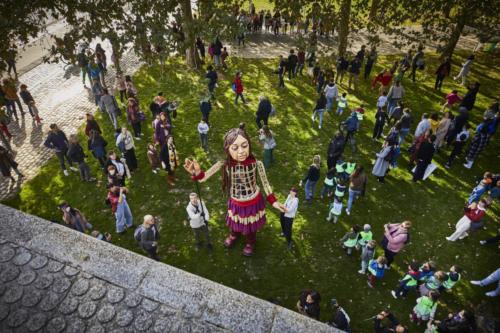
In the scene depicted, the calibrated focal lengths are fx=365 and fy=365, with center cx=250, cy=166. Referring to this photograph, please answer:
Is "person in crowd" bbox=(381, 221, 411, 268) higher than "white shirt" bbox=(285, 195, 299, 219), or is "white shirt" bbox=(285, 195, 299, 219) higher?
"white shirt" bbox=(285, 195, 299, 219)

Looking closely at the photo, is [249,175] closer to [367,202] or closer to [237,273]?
[237,273]

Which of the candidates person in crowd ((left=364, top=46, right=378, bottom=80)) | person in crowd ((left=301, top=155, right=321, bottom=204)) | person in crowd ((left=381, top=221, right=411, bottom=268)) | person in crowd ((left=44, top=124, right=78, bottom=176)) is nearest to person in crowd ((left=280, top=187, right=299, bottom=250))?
person in crowd ((left=301, top=155, right=321, bottom=204))

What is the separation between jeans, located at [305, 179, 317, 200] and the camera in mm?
10809

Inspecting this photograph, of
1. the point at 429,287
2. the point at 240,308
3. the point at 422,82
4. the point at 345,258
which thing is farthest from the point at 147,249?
the point at 422,82

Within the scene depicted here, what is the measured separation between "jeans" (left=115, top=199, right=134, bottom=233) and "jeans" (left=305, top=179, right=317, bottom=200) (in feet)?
17.0

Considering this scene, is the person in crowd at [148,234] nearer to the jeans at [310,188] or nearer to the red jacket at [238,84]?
the jeans at [310,188]

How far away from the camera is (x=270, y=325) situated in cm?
449

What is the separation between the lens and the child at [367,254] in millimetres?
8535

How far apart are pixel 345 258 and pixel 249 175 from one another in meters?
3.60

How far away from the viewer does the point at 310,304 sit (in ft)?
24.1

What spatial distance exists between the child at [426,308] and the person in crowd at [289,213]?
3285 mm

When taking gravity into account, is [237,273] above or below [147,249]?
below

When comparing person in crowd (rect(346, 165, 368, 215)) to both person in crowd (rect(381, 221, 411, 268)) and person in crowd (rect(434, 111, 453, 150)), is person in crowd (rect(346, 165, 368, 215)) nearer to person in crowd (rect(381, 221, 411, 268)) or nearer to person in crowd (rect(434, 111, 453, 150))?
person in crowd (rect(381, 221, 411, 268))

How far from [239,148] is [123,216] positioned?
4261mm
